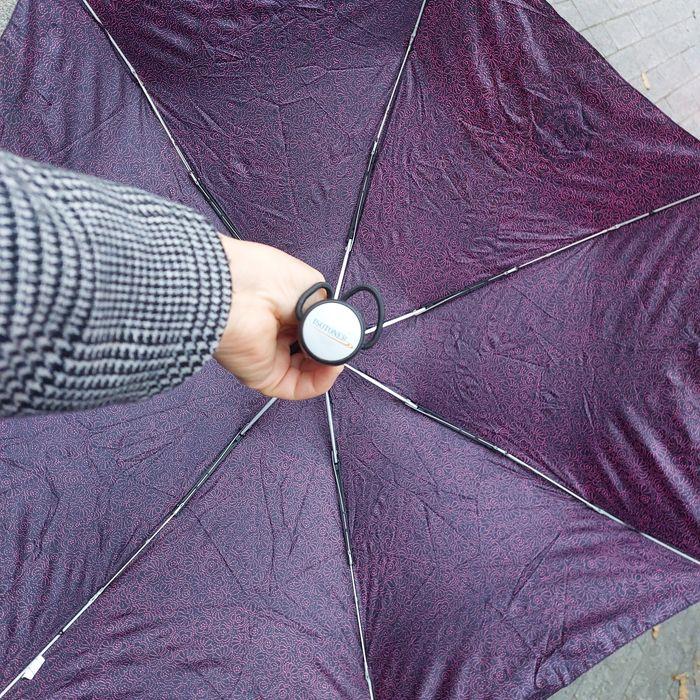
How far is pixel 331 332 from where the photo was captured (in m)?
1.27

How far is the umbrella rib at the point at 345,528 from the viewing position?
168 cm

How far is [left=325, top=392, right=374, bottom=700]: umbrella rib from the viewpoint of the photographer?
1.68 metres

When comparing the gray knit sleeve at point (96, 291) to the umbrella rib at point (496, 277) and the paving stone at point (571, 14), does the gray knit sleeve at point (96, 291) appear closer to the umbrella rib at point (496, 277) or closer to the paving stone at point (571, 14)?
the umbrella rib at point (496, 277)

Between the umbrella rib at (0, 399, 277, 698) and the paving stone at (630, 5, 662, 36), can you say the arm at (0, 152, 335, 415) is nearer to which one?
the umbrella rib at (0, 399, 277, 698)

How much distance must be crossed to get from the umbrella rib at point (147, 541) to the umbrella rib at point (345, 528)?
166 millimetres

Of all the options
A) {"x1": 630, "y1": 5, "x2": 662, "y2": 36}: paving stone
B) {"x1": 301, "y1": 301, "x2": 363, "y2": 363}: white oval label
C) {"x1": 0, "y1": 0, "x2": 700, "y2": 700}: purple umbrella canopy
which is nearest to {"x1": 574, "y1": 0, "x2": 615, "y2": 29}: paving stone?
{"x1": 630, "y1": 5, "x2": 662, "y2": 36}: paving stone

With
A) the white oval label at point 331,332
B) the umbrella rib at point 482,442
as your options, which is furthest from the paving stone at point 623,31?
the white oval label at point 331,332

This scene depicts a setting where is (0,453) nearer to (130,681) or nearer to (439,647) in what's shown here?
(130,681)

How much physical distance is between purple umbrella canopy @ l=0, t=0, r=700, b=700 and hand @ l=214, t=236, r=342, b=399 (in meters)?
0.37

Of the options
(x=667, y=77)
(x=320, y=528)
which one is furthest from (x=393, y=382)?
(x=667, y=77)

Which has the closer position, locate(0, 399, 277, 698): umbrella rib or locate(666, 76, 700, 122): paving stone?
locate(0, 399, 277, 698): umbrella rib

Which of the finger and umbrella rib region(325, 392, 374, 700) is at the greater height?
the finger

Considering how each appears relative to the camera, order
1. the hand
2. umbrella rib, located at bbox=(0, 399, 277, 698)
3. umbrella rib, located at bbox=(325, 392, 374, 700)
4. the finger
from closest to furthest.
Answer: the hand, the finger, umbrella rib, located at bbox=(0, 399, 277, 698), umbrella rib, located at bbox=(325, 392, 374, 700)

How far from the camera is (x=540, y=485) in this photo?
1750 millimetres
